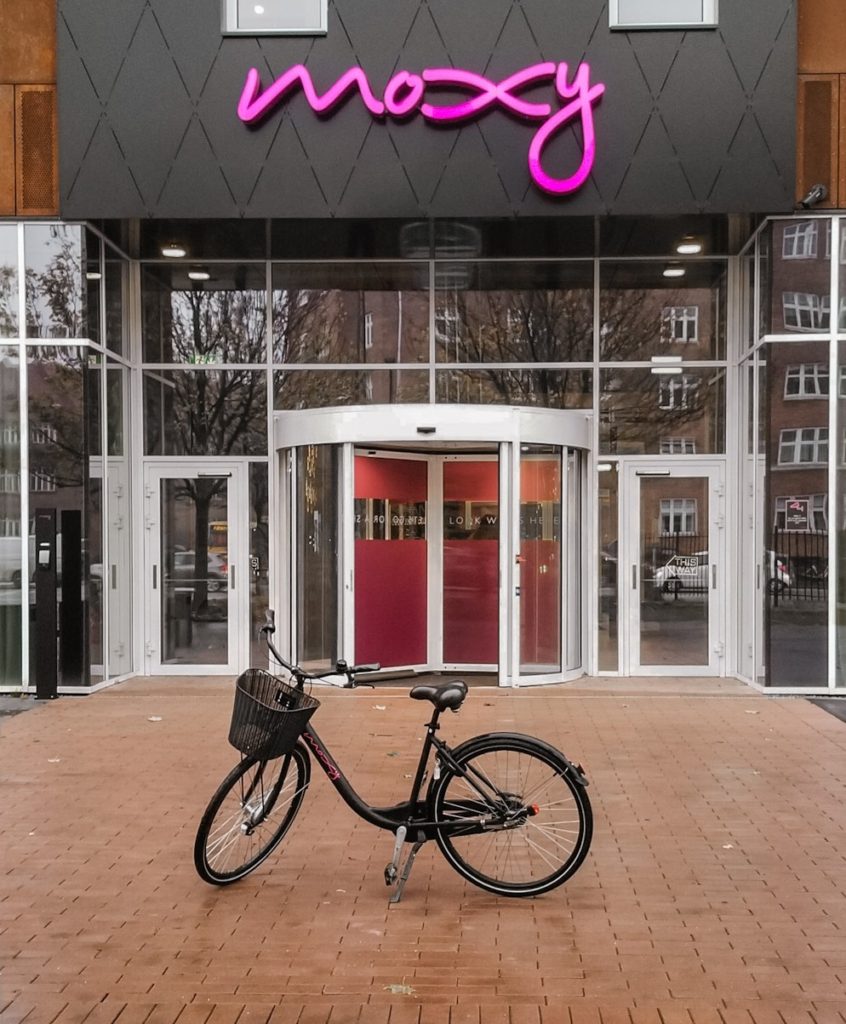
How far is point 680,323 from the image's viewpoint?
38.2 feet

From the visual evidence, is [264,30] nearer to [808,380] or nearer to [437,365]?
[437,365]

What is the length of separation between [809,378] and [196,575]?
668 cm

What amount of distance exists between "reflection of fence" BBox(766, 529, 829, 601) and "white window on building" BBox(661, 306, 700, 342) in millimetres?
2573

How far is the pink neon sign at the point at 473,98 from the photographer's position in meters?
9.84

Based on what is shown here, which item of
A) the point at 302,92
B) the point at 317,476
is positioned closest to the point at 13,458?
the point at 317,476

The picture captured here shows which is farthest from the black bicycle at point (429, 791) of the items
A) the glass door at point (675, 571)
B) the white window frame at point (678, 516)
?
the white window frame at point (678, 516)

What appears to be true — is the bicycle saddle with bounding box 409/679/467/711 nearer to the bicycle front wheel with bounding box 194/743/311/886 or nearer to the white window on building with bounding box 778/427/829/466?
the bicycle front wheel with bounding box 194/743/311/886

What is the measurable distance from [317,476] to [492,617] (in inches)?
98.2

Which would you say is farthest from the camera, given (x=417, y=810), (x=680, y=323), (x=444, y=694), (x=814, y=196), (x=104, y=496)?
(x=680, y=323)

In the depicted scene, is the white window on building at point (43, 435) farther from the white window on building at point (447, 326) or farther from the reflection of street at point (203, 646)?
the white window on building at point (447, 326)

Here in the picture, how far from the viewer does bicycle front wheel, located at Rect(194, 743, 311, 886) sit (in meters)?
4.93

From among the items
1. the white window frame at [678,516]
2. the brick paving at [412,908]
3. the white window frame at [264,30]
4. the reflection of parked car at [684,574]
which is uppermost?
the white window frame at [264,30]

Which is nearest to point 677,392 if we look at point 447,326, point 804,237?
point 804,237

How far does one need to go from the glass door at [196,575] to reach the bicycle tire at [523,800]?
22.7 ft
